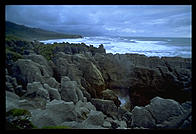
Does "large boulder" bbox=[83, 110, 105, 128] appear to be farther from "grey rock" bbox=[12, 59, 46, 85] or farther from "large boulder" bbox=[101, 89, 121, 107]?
"grey rock" bbox=[12, 59, 46, 85]

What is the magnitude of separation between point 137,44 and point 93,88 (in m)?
2.25

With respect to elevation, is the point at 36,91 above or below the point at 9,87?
below

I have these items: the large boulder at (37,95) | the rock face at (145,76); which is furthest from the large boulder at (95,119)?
the large boulder at (37,95)

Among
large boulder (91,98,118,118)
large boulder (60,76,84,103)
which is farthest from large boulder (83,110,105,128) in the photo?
large boulder (60,76,84,103)

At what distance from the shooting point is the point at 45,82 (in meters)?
5.57

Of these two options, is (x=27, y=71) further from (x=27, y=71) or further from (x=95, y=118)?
(x=95, y=118)

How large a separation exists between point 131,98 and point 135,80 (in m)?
0.66

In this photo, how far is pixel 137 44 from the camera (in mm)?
5785

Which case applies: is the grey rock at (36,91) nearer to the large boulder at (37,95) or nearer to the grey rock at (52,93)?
the large boulder at (37,95)

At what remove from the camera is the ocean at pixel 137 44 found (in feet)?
18.4

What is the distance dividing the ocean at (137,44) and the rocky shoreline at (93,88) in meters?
0.18

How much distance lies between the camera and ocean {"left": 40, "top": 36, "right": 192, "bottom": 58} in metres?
5.61

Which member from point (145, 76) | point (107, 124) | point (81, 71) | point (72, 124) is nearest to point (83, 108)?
point (72, 124)
